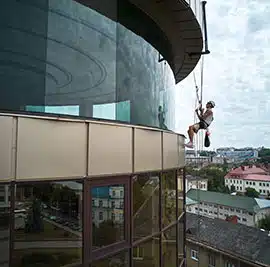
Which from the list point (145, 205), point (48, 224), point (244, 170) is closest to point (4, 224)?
point (48, 224)

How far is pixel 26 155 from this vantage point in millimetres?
4465

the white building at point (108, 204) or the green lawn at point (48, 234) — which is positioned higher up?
the white building at point (108, 204)

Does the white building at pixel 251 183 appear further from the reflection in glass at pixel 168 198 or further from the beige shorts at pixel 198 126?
the reflection in glass at pixel 168 198

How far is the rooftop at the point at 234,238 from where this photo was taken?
3898cm

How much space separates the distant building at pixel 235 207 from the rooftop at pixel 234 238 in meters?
32.3

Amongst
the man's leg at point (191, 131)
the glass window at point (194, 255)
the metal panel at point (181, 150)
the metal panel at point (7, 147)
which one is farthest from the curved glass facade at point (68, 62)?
the glass window at point (194, 255)

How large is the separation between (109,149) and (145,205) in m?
1.67

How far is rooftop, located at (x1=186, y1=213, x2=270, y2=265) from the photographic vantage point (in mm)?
38984

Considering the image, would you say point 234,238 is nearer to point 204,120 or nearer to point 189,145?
point 204,120

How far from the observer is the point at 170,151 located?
26.5 ft

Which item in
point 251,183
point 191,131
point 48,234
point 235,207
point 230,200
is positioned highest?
point 191,131

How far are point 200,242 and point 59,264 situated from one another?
3958 cm

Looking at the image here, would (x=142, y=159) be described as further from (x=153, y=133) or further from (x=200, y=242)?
(x=200, y=242)

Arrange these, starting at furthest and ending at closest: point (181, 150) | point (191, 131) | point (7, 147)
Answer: point (191, 131), point (181, 150), point (7, 147)
